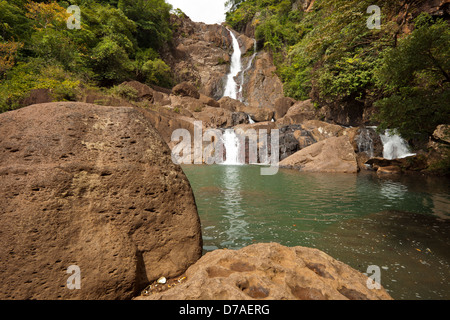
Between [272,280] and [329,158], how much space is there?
12.8 m

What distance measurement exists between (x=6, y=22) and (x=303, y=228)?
75.2ft

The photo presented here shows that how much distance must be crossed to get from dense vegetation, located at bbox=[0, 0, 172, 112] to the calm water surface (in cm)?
1323

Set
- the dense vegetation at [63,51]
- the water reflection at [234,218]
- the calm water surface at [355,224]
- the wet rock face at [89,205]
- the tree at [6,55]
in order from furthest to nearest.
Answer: the dense vegetation at [63,51], the tree at [6,55], the water reflection at [234,218], the calm water surface at [355,224], the wet rock face at [89,205]

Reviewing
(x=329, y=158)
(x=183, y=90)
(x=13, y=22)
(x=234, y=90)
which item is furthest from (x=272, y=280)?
(x=234, y=90)

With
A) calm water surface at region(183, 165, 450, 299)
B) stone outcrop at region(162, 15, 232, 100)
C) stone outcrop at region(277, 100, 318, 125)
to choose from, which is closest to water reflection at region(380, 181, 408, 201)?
calm water surface at region(183, 165, 450, 299)

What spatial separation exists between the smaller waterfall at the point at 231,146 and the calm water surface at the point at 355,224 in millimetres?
10949

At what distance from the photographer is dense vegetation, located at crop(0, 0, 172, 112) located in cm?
1324

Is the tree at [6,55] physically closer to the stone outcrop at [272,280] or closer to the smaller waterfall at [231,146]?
the smaller waterfall at [231,146]

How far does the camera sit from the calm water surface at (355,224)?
10.1 feet

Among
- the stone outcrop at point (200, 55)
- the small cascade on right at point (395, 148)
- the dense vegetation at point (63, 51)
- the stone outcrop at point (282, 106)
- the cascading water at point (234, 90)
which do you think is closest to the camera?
the dense vegetation at point (63, 51)

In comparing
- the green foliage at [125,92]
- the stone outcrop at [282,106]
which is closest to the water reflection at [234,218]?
the green foliage at [125,92]
